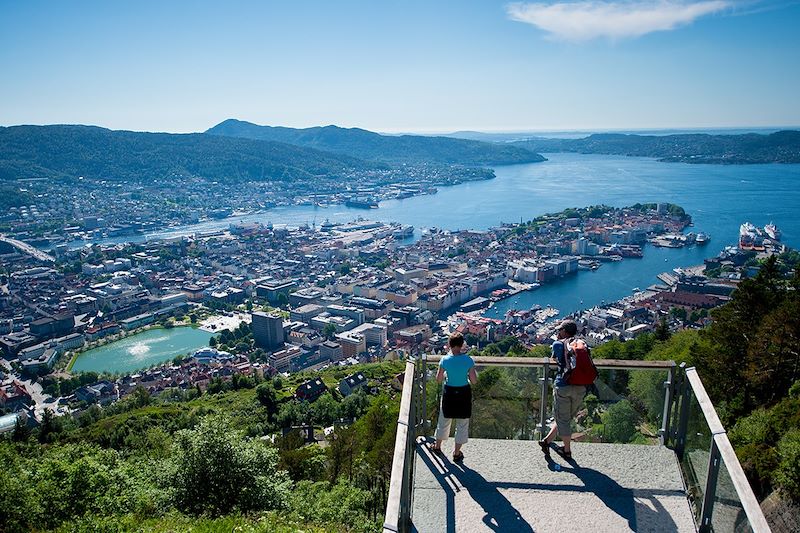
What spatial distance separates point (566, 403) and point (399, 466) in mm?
1198

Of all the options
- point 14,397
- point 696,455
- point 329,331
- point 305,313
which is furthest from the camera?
point 305,313

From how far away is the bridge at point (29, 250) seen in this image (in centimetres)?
5188

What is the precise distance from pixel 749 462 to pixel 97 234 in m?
67.7

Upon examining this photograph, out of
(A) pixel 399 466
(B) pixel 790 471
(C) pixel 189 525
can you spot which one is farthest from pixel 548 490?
(B) pixel 790 471

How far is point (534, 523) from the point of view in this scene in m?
2.42

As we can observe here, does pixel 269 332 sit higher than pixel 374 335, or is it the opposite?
pixel 269 332

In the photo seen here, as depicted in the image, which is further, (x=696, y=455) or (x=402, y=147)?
(x=402, y=147)

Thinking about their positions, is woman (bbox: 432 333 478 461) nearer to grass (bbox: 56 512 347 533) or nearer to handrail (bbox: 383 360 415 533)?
handrail (bbox: 383 360 415 533)

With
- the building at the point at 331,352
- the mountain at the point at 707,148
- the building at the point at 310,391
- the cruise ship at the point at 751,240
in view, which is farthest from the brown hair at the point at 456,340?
the mountain at the point at 707,148

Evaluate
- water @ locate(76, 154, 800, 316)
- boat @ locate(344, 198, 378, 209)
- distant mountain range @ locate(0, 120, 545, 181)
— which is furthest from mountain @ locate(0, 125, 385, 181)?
water @ locate(76, 154, 800, 316)

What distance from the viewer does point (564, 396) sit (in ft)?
9.52

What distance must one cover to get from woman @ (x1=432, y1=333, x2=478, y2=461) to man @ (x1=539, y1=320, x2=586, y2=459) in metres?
0.43

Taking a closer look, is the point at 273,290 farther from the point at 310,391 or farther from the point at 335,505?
the point at 335,505

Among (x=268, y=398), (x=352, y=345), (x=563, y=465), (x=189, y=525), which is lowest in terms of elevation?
(x=352, y=345)
